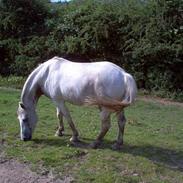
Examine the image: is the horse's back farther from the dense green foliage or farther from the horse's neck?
the dense green foliage

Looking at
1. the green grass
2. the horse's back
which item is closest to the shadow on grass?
the green grass

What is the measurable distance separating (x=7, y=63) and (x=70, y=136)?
11.1 m

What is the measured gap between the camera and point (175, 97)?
15375 millimetres

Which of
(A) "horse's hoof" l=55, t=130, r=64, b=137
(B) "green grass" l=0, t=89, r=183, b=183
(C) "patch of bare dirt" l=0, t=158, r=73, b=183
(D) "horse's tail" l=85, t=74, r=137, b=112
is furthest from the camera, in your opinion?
(A) "horse's hoof" l=55, t=130, r=64, b=137

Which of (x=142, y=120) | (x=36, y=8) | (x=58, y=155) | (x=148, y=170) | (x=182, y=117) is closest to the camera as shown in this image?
(x=148, y=170)

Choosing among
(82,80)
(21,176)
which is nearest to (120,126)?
(82,80)

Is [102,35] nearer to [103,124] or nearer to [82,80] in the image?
[82,80]

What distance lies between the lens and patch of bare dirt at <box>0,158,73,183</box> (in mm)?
6586

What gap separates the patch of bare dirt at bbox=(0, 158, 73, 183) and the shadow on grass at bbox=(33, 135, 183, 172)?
1120mm

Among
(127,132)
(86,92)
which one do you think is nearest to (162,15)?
(127,132)

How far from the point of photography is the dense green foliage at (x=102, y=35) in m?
15.9

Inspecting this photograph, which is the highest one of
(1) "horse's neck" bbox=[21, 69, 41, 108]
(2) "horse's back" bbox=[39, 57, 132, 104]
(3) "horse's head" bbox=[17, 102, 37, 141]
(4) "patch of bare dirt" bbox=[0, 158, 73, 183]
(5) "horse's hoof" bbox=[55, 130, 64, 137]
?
(2) "horse's back" bbox=[39, 57, 132, 104]

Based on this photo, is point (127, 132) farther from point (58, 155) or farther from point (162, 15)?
point (162, 15)

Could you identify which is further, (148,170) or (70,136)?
(70,136)
